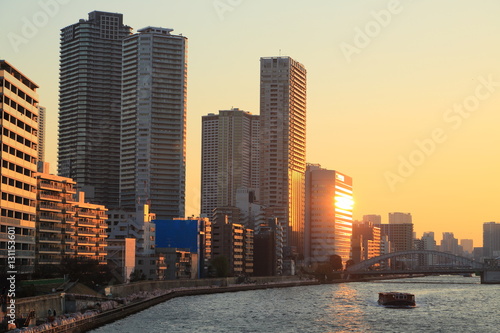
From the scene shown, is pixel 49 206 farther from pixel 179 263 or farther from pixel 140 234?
pixel 179 263

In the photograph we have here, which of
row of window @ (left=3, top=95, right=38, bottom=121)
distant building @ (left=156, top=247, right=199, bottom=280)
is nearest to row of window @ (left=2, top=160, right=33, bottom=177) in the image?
row of window @ (left=3, top=95, right=38, bottom=121)

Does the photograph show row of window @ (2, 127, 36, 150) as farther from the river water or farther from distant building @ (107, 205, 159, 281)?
distant building @ (107, 205, 159, 281)

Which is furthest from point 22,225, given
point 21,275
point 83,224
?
point 83,224

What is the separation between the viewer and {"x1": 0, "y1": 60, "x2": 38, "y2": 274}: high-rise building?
97500 mm

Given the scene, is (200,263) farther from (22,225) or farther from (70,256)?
(22,225)

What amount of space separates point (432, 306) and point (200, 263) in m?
73.9

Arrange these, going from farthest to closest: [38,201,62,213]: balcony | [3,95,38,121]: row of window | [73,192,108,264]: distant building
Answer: [73,192,108,264]: distant building → [38,201,62,213]: balcony → [3,95,38,121]: row of window

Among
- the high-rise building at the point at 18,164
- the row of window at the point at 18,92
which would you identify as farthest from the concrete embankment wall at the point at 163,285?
the row of window at the point at 18,92

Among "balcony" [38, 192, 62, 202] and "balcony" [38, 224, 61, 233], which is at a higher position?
"balcony" [38, 192, 62, 202]

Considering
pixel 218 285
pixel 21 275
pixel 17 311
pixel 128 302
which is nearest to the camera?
pixel 17 311

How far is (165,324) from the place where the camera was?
89.2m

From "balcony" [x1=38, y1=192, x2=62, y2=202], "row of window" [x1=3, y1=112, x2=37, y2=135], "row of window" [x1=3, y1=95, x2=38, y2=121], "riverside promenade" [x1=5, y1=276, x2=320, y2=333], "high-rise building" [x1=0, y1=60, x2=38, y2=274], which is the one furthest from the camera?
"balcony" [x1=38, y1=192, x2=62, y2=202]

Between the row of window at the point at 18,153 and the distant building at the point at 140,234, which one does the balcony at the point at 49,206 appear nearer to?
the row of window at the point at 18,153

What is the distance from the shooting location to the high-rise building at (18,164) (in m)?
97.5
